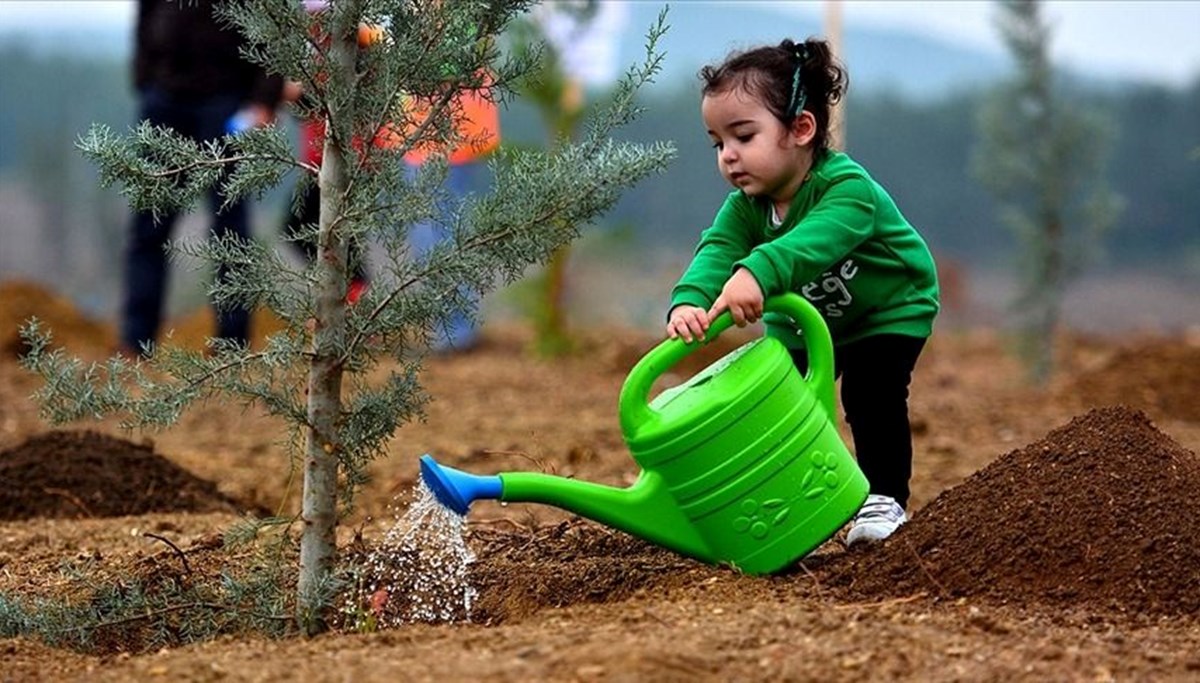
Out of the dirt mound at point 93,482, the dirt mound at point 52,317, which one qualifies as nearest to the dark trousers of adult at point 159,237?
the dirt mound at point 52,317

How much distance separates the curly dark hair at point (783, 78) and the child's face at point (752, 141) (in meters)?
0.02

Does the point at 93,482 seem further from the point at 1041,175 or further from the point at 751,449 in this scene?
the point at 1041,175

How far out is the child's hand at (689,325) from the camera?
12.0 ft

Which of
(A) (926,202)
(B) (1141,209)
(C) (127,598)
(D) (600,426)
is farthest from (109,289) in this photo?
(C) (127,598)

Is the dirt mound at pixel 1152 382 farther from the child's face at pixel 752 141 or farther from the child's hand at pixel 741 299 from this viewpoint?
the child's hand at pixel 741 299

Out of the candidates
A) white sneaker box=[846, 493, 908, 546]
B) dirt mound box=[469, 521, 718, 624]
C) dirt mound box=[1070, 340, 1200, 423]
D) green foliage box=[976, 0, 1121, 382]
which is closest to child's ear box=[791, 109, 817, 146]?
white sneaker box=[846, 493, 908, 546]

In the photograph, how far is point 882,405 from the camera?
413 cm

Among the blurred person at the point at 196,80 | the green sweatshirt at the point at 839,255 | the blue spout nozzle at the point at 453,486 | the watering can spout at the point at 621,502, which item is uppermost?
the blurred person at the point at 196,80

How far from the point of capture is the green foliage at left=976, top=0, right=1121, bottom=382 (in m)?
9.79

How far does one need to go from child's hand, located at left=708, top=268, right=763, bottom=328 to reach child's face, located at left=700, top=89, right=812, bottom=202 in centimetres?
34

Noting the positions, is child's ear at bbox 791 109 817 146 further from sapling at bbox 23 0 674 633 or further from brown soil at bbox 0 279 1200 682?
brown soil at bbox 0 279 1200 682

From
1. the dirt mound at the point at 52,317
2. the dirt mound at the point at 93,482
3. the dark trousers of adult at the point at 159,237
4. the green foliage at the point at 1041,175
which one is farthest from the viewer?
the dirt mound at the point at 52,317

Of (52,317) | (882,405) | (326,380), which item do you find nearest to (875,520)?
(882,405)

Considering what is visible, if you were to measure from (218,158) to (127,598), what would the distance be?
935 millimetres
